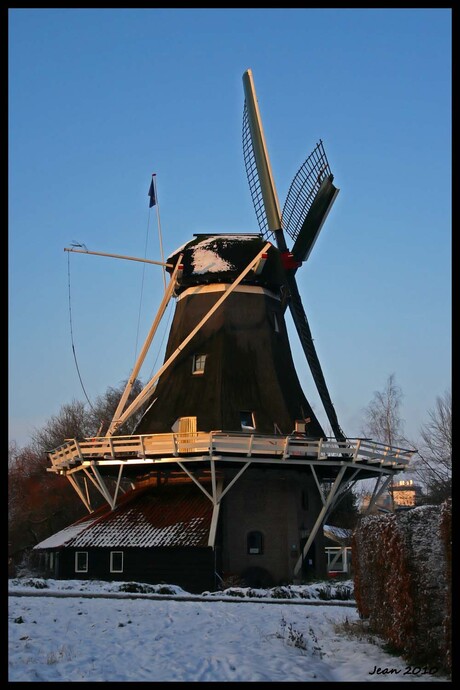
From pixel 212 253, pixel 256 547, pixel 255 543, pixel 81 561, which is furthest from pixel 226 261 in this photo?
pixel 81 561

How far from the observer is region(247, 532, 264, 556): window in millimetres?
27875

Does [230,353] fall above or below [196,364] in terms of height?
above

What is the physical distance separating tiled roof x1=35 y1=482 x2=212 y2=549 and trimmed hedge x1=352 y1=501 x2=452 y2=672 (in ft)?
43.5

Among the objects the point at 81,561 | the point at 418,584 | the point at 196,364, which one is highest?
the point at 196,364

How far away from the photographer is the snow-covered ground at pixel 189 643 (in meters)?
10.6

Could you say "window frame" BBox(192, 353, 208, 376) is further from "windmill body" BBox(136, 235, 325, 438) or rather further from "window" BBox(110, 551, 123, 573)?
"window" BBox(110, 551, 123, 573)

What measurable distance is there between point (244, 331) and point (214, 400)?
318 cm

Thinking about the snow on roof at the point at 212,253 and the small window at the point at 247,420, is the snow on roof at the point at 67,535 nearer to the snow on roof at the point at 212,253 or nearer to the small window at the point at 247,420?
the small window at the point at 247,420

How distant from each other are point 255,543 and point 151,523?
3.49m

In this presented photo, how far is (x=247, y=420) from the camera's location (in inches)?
1159

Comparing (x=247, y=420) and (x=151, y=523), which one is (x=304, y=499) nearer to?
(x=247, y=420)

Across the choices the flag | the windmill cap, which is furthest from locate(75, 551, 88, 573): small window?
the flag

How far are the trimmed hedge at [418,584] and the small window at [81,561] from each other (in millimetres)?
15495
